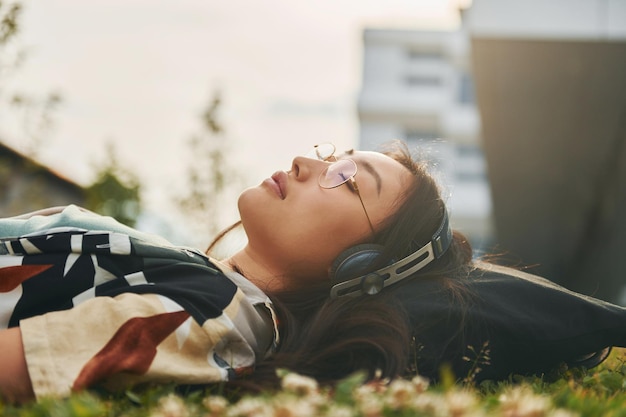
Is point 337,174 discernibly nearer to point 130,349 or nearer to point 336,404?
point 130,349

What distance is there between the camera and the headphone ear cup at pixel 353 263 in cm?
311

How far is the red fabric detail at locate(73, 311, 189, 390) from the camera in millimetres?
2283

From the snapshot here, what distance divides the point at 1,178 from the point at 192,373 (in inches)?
432

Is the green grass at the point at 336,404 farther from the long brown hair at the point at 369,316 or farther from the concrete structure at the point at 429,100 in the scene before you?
the concrete structure at the point at 429,100

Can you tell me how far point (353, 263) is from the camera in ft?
10.2

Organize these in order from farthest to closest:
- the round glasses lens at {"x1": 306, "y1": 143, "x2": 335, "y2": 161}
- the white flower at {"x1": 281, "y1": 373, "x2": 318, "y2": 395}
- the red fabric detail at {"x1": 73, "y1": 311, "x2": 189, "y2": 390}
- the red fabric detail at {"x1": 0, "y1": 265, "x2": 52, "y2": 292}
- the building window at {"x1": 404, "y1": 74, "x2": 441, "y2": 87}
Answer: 1. the building window at {"x1": 404, "y1": 74, "x2": 441, "y2": 87}
2. the round glasses lens at {"x1": 306, "y1": 143, "x2": 335, "y2": 161}
3. the red fabric detail at {"x1": 0, "y1": 265, "x2": 52, "y2": 292}
4. the red fabric detail at {"x1": 73, "y1": 311, "x2": 189, "y2": 390}
5. the white flower at {"x1": 281, "y1": 373, "x2": 318, "y2": 395}

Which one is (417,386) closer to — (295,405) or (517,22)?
(295,405)

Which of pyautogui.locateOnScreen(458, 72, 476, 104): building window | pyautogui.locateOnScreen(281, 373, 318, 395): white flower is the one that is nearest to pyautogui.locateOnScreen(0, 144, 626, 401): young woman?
pyautogui.locateOnScreen(281, 373, 318, 395): white flower

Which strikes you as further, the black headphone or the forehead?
the forehead

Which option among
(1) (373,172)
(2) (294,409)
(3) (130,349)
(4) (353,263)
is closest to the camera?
(2) (294,409)

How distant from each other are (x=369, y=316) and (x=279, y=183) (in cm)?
70

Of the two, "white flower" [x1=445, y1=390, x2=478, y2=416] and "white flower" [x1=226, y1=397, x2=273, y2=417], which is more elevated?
"white flower" [x1=445, y1=390, x2=478, y2=416]

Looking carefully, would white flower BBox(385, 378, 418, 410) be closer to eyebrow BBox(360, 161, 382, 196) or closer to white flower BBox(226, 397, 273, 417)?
white flower BBox(226, 397, 273, 417)

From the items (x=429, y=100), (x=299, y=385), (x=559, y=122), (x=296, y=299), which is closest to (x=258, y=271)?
(x=296, y=299)
